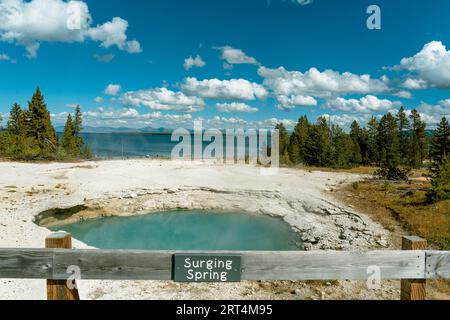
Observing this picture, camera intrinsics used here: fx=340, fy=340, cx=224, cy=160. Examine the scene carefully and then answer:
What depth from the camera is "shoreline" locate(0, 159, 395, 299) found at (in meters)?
14.7

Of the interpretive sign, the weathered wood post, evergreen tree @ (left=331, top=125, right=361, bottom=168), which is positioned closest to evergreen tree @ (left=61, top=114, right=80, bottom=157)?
evergreen tree @ (left=331, top=125, right=361, bottom=168)

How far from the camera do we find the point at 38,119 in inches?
2213

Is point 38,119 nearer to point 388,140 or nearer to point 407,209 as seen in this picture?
point 407,209

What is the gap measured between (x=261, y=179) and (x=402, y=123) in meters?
54.4

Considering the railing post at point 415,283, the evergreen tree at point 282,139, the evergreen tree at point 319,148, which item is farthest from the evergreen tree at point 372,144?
the railing post at point 415,283

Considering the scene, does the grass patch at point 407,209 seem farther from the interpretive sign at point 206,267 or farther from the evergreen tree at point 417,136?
the evergreen tree at point 417,136

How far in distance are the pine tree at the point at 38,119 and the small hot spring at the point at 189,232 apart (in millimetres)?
38887

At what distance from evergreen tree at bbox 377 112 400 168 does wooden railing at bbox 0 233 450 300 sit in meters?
62.8

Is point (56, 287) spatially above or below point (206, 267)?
below

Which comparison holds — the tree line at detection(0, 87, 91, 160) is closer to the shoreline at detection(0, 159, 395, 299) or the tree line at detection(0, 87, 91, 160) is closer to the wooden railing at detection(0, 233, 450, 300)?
the shoreline at detection(0, 159, 395, 299)

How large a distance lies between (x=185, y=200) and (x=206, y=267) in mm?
24160

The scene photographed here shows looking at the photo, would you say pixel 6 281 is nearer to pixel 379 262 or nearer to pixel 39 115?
pixel 379 262

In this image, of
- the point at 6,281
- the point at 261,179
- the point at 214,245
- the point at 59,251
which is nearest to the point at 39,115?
the point at 261,179

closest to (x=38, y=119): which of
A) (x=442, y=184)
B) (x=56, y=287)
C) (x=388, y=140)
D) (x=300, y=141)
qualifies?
(x=300, y=141)
